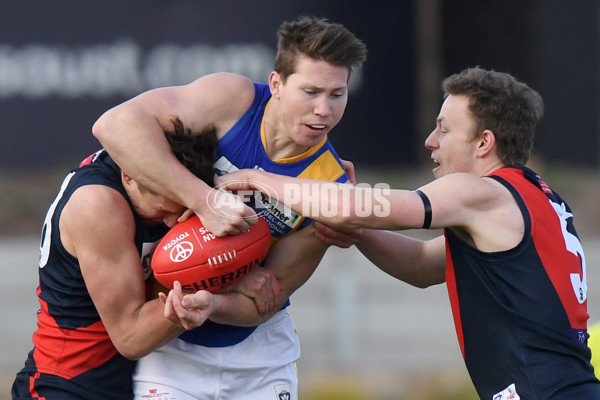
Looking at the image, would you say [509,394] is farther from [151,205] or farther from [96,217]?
A: [96,217]

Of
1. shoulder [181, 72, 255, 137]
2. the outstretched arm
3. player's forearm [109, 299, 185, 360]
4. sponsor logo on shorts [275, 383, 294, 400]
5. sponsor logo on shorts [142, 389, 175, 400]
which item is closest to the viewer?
the outstretched arm

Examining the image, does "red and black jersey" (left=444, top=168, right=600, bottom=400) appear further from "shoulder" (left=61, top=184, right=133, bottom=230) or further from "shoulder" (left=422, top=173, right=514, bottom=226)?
"shoulder" (left=61, top=184, right=133, bottom=230)

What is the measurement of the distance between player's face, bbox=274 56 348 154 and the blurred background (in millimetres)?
4049

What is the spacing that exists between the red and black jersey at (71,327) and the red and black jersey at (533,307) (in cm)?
162

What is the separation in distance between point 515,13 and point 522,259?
8.44 m

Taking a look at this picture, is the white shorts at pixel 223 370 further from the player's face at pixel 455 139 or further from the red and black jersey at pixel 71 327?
the player's face at pixel 455 139

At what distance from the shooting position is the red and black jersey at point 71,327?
4.46 meters

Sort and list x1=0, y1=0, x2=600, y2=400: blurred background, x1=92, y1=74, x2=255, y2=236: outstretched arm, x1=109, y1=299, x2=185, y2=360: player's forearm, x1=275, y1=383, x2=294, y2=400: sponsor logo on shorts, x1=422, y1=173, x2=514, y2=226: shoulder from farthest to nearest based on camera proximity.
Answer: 1. x1=0, y1=0, x2=600, y2=400: blurred background
2. x1=275, y1=383, x2=294, y2=400: sponsor logo on shorts
3. x1=109, y1=299, x2=185, y2=360: player's forearm
4. x1=92, y1=74, x2=255, y2=236: outstretched arm
5. x1=422, y1=173, x2=514, y2=226: shoulder

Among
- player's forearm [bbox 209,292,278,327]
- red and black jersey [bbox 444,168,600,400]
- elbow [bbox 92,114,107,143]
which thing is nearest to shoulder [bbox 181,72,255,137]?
elbow [bbox 92,114,107,143]

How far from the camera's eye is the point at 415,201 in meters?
4.13

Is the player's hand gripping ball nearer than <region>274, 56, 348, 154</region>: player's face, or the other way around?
the player's hand gripping ball

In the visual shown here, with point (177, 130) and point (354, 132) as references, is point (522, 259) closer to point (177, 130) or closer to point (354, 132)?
point (177, 130)

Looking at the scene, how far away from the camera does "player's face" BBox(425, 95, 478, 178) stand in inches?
174

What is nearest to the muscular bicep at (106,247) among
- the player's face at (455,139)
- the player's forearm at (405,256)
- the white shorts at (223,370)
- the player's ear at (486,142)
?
the white shorts at (223,370)
